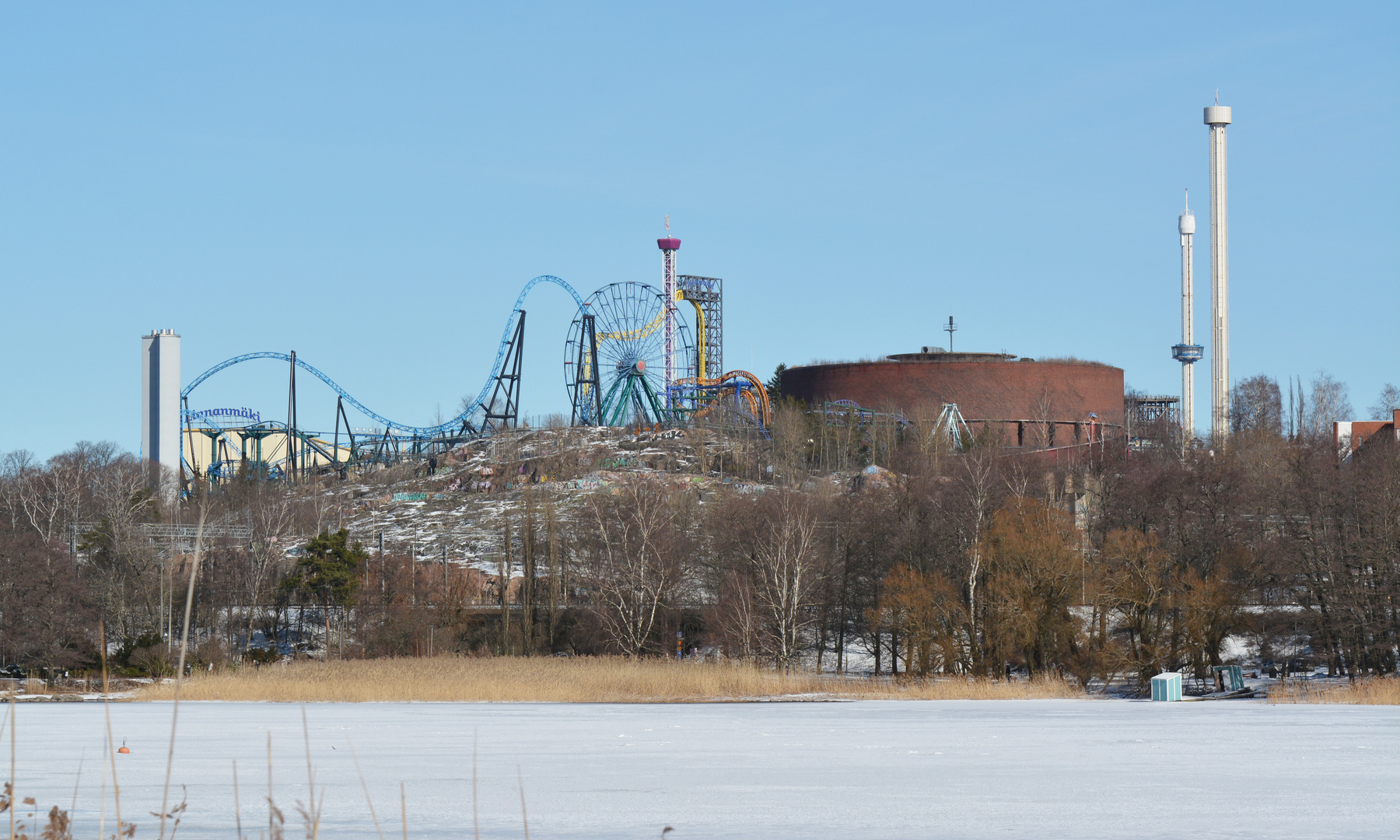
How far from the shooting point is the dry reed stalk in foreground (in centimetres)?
3055

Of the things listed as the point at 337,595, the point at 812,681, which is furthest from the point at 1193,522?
the point at 337,595

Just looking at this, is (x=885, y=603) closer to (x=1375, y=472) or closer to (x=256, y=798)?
(x=1375, y=472)

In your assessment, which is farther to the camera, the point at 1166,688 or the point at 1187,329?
the point at 1187,329

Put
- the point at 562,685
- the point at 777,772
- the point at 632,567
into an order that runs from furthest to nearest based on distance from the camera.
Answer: the point at 632,567 < the point at 562,685 < the point at 777,772

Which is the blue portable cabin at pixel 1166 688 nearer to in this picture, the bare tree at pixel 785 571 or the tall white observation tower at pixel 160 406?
the bare tree at pixel 785 571

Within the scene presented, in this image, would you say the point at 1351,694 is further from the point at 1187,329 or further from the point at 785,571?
the point at 1187,329

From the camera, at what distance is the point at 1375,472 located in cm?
3916

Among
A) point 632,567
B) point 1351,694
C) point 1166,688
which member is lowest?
point 1166,688

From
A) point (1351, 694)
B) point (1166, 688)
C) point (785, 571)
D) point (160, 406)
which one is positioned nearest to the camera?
point (1351, 694)

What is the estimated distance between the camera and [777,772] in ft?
47.0

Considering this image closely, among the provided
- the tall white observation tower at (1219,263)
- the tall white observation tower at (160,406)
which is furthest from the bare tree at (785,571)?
the tall white observation tower at (1219,263)

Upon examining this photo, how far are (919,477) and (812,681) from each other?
1724 centimetres

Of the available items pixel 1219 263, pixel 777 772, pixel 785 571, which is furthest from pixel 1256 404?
pixel 777 772

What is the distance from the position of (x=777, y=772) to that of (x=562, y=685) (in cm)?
1884
